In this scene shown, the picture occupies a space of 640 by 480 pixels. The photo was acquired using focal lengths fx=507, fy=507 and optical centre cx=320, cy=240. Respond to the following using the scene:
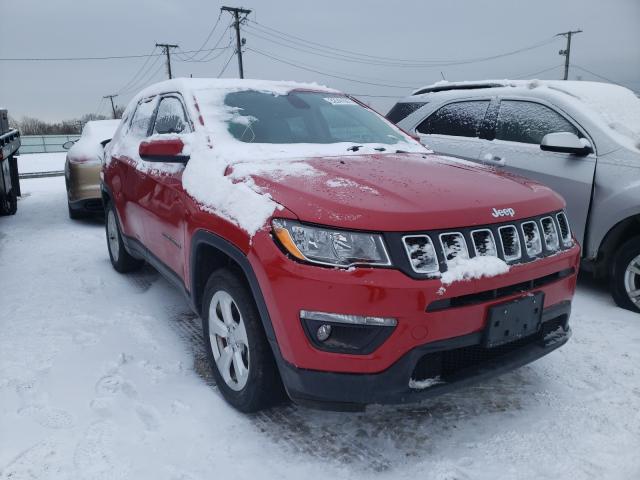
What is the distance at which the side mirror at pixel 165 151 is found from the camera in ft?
9.49

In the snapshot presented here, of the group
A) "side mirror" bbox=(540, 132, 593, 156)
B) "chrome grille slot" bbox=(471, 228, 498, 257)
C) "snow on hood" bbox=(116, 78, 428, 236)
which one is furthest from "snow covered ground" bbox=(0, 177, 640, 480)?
"side mirror" bbox=(540, 132, 593, 156)

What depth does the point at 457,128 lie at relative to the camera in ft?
17.1

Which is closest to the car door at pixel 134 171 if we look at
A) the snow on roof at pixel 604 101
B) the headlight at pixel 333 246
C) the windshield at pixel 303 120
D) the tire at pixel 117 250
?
the tire at pixel 117 250

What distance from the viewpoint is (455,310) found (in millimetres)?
2012

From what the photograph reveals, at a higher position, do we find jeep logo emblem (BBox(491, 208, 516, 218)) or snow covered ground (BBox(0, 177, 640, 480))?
jeep logo emblem (BBox(491, 208, 516, 218))

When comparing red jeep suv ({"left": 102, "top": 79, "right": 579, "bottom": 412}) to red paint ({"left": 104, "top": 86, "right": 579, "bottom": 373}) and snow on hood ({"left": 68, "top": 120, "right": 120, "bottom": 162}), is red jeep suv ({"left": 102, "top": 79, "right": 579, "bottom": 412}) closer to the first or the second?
red paint ({"left": 104, "top": 86, "right": 579, "bottom": 373})

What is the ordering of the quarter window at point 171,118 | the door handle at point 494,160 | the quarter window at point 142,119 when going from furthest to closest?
the door handle at point 494,160
the quarter window at point 142,119
the quarter window at point 171,118

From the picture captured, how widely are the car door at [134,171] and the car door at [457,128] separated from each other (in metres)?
2.76

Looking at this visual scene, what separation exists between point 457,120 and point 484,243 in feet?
11.2

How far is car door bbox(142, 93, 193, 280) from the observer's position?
303 centimetres

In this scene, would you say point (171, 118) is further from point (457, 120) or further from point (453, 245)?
point (457, 120)

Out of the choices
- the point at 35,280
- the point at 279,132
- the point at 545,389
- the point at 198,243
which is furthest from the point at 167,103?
the point at 545,389

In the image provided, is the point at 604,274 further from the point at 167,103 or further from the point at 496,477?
the point at 167,103

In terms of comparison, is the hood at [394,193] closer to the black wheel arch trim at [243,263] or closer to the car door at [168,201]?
the black wheel arch trim at [243,263]
